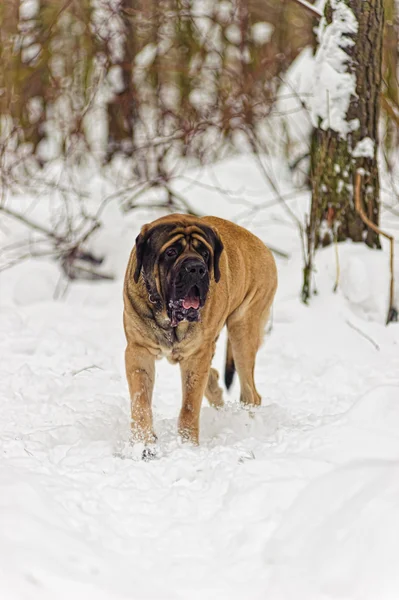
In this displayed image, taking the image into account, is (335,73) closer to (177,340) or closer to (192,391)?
(177,340)

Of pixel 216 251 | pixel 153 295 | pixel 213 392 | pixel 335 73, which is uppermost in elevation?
pixel 335 73

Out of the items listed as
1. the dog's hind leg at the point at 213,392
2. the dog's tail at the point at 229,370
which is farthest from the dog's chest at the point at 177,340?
the dog's tail at the point at 229,370

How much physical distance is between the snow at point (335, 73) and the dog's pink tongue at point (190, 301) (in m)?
3.77

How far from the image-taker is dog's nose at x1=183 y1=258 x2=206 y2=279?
4309 millimetres

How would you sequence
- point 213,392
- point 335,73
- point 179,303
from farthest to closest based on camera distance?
1. point 335,73
2. point 213,392
3. point 179,303

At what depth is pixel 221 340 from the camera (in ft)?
25.3

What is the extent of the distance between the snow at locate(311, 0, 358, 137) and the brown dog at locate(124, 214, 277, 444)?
2.78m

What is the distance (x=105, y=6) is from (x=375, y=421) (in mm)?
7655

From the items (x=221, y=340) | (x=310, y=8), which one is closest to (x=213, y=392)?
(x=221, y=340)

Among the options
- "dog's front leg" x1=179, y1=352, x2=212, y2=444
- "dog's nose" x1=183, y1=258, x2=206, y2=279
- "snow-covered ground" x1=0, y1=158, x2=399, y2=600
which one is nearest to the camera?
"snow-covered ground" x1=0, y1=158, x2=399, y2=600

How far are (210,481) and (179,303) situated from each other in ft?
3.52

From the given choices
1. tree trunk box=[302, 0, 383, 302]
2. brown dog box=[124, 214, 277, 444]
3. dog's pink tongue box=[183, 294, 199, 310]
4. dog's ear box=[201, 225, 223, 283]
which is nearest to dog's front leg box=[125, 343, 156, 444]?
brown dog box=[124, 214, 277, 444]

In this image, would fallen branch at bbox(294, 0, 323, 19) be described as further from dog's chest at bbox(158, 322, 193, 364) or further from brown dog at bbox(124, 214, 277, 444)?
dog's chest at bbox(158, 322, 193, 364)

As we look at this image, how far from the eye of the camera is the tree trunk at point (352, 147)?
738 cm
